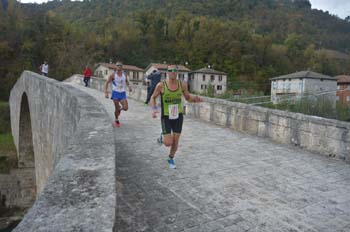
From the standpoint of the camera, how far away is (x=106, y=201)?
2.02 metres

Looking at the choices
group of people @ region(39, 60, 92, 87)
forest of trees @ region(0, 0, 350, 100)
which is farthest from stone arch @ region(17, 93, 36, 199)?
forest of trees @ region(0, 0, 350, 100)

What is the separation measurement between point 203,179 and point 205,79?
158ft

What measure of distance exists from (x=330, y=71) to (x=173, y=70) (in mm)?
71369

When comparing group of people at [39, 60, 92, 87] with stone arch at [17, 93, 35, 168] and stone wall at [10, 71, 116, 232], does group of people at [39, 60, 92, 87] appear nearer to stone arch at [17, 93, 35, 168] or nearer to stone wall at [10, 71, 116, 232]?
stone arch at [17, 93, 35, 168]

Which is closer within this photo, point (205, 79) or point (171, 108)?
point (171, 108)

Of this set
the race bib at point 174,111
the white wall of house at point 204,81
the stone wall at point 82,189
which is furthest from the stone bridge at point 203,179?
the white wall of house at point 204,81

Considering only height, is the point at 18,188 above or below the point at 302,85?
below

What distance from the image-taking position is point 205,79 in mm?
51594

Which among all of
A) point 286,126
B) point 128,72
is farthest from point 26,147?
point 128,72

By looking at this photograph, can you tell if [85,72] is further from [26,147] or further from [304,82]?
[304,82]

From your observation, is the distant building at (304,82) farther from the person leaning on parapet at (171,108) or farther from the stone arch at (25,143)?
the person leaning on parapet at (171,108)

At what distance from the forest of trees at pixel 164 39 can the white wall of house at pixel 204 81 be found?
363 cm

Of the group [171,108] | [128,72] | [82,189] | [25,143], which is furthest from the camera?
[128,72]

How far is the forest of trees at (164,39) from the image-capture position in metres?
43.9
